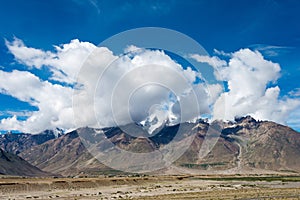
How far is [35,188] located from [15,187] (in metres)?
6.65

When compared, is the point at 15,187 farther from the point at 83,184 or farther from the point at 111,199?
the point at 111,199

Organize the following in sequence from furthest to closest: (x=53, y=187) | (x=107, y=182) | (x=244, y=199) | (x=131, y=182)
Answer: (x=131, y=182), (x=107, y=182), (x=53, y=187), (x=244, y=199)

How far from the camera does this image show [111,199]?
7900cm

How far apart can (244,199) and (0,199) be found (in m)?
61.2

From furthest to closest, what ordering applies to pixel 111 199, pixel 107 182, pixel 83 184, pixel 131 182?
pixel 131 182 → pixel 107 182 → pixel 83 184 → pixel 111 199

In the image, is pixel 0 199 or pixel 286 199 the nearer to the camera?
pixel 286 199

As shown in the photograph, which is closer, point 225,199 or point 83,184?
point 225,199

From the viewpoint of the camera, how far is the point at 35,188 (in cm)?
11569

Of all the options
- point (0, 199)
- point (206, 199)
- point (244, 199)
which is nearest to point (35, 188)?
point (0, 199)

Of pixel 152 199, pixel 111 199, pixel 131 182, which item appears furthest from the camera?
pixel 131 182

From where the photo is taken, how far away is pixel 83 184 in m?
132

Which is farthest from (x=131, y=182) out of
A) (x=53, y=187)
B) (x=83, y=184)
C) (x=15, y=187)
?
(x=15, y=187)

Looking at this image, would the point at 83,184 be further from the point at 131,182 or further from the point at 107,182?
the point at 131,182

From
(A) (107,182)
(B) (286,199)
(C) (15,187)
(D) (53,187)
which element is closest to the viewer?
(B) (286,199)
